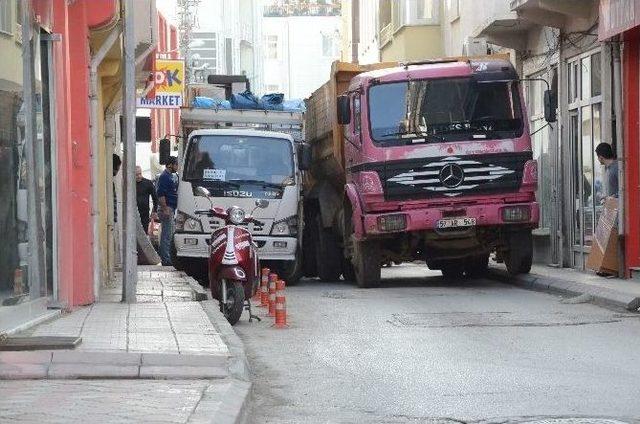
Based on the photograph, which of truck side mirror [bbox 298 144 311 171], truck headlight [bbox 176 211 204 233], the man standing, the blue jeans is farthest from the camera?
the man standing

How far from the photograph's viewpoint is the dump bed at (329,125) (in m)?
21.8

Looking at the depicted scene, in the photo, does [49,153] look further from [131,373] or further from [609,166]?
[609,166]

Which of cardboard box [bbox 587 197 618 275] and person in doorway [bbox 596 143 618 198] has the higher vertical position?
person in doorway [bbox 596 143 618 198]

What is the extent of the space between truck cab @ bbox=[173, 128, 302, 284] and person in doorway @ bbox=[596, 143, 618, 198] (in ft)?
15.1

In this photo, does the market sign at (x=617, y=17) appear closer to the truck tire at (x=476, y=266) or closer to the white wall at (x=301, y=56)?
the truck tire at (x=476, y=266)

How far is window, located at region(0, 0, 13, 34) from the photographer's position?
1125cm

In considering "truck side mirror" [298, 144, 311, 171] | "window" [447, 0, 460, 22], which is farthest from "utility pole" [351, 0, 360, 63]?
"truck side mirror" [298, 144, 311, 171]

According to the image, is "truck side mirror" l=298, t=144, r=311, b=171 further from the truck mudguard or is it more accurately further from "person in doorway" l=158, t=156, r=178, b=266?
"person in doorway" l=158, t=156, r=178, b=266

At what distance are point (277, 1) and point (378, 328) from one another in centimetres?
9014

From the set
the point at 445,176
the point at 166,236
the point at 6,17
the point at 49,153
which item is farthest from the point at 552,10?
the point at 6,17

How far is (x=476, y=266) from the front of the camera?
22.8 metres

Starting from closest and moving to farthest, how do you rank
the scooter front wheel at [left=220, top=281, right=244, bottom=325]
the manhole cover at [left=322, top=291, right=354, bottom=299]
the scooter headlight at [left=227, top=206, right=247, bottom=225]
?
the scooter front wheel at [left=220, top=281, right=244, bottom=325], the scooter headlight at [left=227, top=206, right=247, bottom=225], the manhole cover at [left=322, top=291, right=354, bottom=299]

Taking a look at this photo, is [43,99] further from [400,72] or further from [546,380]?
[400,72]

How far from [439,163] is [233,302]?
5.60 m
